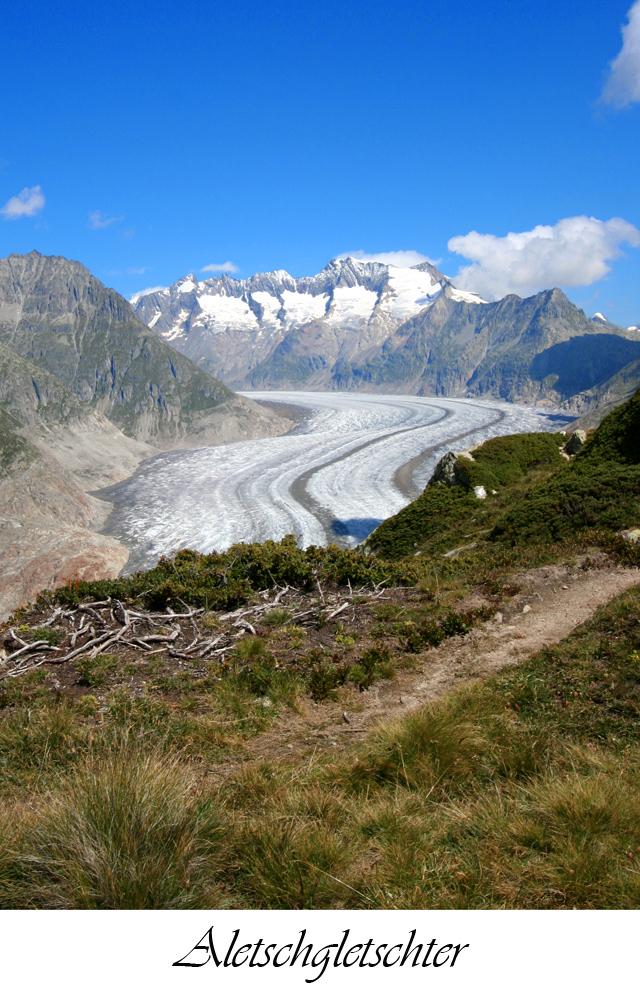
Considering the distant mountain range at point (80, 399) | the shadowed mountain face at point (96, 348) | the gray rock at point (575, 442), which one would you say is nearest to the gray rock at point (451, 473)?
the gray rock at point (575, 442)

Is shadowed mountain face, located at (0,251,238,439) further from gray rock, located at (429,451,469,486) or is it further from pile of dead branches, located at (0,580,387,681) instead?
pile of dead branches, located at (0,580,387,681)

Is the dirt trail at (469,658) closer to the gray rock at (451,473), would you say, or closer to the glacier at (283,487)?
the gray rock at (451,473)

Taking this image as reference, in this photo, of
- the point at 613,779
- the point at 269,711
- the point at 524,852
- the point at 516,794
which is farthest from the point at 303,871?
the point at 269,711

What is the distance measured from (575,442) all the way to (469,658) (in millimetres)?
20902

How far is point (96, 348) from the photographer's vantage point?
577 feet

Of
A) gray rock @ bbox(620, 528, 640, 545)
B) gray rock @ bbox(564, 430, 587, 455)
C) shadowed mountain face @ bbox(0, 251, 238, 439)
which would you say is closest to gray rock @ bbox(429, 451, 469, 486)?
gray rock @ bbox(564, 430, 587, 455)

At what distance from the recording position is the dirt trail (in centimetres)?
647

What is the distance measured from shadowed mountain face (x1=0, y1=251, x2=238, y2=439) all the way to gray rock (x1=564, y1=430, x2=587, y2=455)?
14515 centimetres

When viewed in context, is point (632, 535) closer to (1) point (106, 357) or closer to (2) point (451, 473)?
(2) point (451, 473)

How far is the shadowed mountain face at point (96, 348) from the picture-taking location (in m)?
166

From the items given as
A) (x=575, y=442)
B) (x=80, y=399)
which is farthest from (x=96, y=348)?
(x=575, y=442)

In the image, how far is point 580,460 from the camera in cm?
1938

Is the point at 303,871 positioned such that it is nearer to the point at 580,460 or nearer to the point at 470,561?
the point at 470,561

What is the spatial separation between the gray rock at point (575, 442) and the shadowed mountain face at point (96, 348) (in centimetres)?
14515
